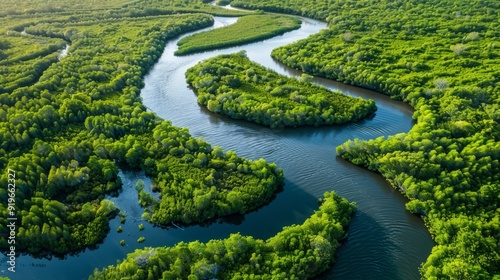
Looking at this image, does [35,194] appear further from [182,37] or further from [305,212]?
[182,37]

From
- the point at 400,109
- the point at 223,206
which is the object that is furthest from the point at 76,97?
the point at 400,109

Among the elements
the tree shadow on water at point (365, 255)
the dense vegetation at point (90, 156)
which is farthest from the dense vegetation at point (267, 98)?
the tree shadow on water at point (365, 255)

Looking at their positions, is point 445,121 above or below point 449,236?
above

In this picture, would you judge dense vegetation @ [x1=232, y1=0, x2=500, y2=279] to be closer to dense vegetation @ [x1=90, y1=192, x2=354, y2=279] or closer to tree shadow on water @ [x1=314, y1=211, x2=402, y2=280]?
tree shadow on water @ [x1=314, y1=211, x2=402, y2=280]

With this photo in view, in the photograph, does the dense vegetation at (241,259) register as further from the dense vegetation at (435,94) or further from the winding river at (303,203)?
the dense vegetation at (435,94)

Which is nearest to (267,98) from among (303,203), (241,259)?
(303,203)

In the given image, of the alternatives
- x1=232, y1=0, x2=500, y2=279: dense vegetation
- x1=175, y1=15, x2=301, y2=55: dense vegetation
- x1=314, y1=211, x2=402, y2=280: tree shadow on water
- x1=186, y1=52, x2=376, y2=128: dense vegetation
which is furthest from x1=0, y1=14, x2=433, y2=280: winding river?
x1=175, y1=15, x2=301, y2=55: dense vegetation
